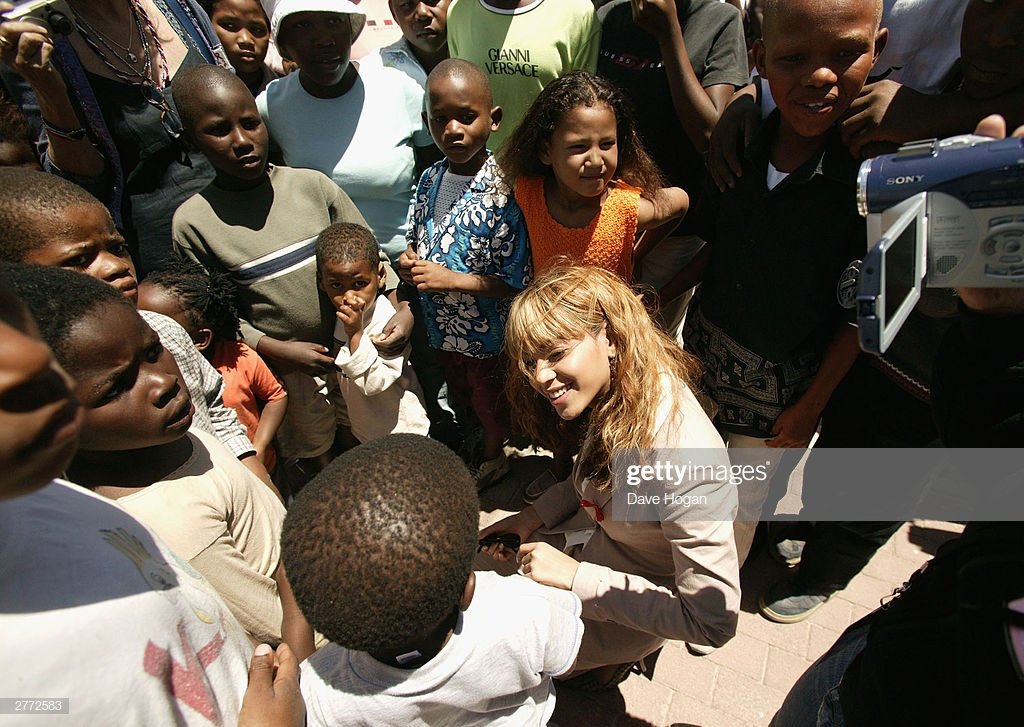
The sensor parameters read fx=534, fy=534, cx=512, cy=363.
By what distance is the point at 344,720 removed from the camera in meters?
1.09

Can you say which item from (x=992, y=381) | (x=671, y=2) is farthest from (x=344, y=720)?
(x=671, y=2)

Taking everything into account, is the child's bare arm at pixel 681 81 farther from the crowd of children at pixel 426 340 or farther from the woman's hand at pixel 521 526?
the woman's hand at pixel 521 526

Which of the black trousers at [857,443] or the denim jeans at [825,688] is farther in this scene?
the black trousers at [857,443]

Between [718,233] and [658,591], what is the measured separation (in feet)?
4.24

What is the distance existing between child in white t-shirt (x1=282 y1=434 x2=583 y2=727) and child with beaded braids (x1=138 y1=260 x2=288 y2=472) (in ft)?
3.96


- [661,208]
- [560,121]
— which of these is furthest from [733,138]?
[560,121]

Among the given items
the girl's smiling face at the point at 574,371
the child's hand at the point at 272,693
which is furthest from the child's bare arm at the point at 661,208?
the child's hand at the point at 272,693

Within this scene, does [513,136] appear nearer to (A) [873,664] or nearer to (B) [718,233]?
(B) [718,233]

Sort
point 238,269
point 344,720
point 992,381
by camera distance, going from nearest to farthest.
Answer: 1. point 992,381
2. point 344,720
3. point 238,269

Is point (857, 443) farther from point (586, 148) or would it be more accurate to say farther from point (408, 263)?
point (408, 263)

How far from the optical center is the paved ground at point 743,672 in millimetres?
2109

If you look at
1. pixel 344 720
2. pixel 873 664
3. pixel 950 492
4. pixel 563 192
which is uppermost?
pixel 563 192

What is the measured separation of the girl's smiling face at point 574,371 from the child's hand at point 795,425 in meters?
0.89

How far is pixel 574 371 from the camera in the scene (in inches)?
62.1
